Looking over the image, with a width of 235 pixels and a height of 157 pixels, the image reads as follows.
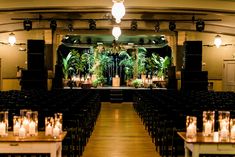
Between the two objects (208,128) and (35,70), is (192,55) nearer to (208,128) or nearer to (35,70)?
(35,70)

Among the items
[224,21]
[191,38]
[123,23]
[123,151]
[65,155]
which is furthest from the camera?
[191,38]

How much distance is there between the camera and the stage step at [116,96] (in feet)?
74.3

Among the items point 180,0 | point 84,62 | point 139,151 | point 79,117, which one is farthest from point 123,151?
point 84,62

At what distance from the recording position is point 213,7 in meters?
13.9

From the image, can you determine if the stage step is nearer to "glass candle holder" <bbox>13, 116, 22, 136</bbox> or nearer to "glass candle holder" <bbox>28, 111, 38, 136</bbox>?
"glass candle holder" <bbox>28, 111, 38, 136</bbox>

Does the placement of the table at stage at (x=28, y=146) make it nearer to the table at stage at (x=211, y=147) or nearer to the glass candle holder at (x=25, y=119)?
the glass candle holder at (x=25, y=119)

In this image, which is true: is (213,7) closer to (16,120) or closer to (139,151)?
(139,151)

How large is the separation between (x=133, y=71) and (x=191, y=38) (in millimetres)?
5913

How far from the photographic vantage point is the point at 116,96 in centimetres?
2273

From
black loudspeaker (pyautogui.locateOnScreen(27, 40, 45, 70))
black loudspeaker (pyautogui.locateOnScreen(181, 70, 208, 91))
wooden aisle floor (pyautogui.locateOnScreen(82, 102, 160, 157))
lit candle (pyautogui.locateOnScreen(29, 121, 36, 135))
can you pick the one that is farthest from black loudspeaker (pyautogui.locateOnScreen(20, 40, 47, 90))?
lit candle (pyautogui.locateOnScreen(29, 121, 36, 135))

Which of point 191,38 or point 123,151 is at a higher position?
point 191,38

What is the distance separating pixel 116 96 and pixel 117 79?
301 centimetres

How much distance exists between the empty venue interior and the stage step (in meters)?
0.05

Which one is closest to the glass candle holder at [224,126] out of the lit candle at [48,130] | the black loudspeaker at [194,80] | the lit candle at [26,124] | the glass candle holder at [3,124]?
the lit candle at [48,130]
